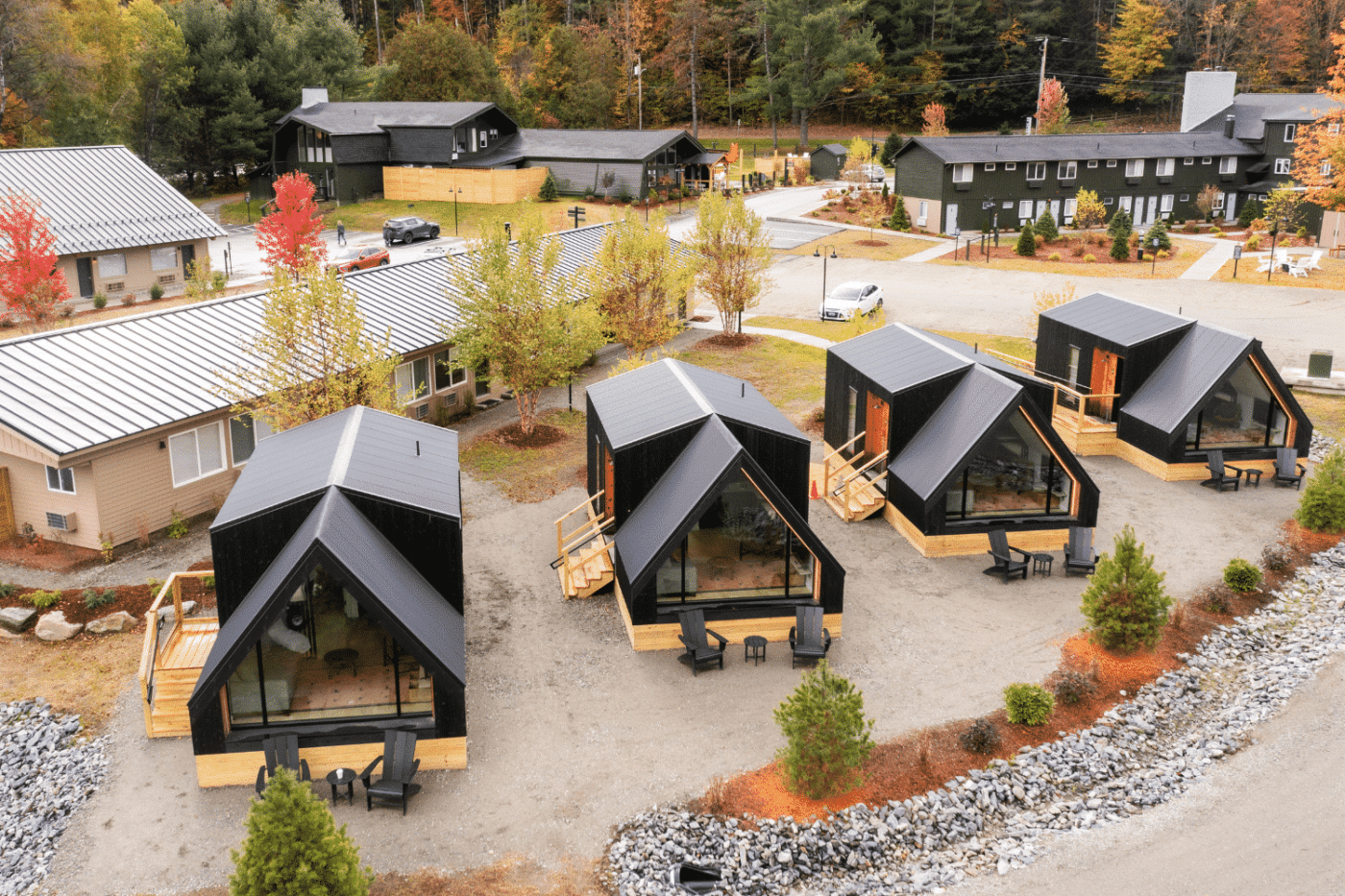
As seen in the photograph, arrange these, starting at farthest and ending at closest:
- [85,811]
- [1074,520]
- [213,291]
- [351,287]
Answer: [213,291], [351,287], [1074,520], [85,811]

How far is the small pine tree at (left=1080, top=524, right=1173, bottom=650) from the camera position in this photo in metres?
18.0

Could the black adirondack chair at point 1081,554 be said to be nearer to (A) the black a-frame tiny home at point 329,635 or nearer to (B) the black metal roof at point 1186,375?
(B) the black metal roof at point 1186,375

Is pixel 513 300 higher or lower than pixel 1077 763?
higher

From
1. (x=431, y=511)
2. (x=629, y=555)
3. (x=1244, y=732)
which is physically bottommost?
(x=1244, y=732)

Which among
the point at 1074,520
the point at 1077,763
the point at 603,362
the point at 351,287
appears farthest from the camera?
the point at 603,362

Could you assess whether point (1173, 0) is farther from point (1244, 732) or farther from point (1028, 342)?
point (1244, 732)

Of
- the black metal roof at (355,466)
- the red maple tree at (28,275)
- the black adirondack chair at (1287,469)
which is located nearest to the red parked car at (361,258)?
the red maple tree at (28,275)

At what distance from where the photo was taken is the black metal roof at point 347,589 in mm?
14500

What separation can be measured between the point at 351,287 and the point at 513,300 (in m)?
6.61

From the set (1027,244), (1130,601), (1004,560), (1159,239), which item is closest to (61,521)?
(1004,560)

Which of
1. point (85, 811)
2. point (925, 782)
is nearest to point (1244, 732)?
point (925, 782)

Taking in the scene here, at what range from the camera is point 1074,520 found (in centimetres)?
2247

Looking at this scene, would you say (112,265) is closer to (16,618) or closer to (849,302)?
(16,618)

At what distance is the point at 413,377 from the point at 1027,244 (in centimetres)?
3678
